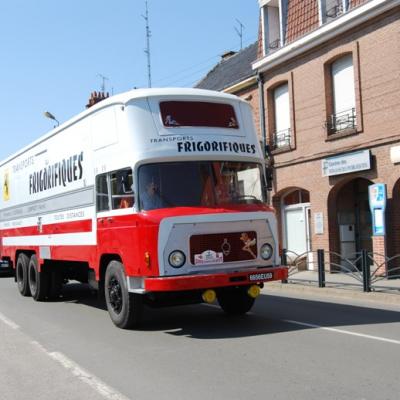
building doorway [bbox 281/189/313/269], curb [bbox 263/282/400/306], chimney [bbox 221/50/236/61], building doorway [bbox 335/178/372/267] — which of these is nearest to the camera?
curb [bbox 263/282/400/306]

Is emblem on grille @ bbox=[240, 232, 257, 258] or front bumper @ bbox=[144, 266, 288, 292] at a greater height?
emblem on grille @ bbox=[240, 232, 257, 258]

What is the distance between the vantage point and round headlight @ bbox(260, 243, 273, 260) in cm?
870

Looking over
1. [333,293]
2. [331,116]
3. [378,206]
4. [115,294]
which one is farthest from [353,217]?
[115,294]

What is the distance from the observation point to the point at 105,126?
30.6 ft

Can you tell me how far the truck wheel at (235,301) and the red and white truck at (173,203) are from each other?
0.06 feet

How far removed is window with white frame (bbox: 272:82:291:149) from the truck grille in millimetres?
12244

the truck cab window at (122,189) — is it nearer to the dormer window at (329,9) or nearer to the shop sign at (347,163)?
the shop sign at (347,163)

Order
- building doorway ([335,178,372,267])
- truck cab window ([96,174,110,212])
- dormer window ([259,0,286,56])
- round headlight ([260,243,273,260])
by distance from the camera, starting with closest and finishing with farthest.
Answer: round headlight ([260,243,273,260])
truck cab window ([96,174,110,212])
building doorway ([335,178,372,267])
dormer window ([259,0,286,56])

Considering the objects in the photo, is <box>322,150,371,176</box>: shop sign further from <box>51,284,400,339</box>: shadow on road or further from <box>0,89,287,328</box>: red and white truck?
<box>0,89,287,328</box>: red and white truck

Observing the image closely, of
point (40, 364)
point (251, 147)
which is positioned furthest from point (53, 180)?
point (40, 364)

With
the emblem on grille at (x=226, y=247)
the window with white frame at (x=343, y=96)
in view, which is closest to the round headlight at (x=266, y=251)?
the emblem on grille at (x=226, y=247)

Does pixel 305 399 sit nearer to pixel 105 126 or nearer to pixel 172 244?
pixel 172 244

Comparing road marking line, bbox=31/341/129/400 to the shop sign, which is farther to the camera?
the shop sign

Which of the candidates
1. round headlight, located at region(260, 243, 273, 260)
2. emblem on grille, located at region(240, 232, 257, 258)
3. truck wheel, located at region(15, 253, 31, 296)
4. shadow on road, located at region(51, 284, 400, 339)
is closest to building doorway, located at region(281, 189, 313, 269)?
shadow on road, located at region(51, 284, 400, 339)
